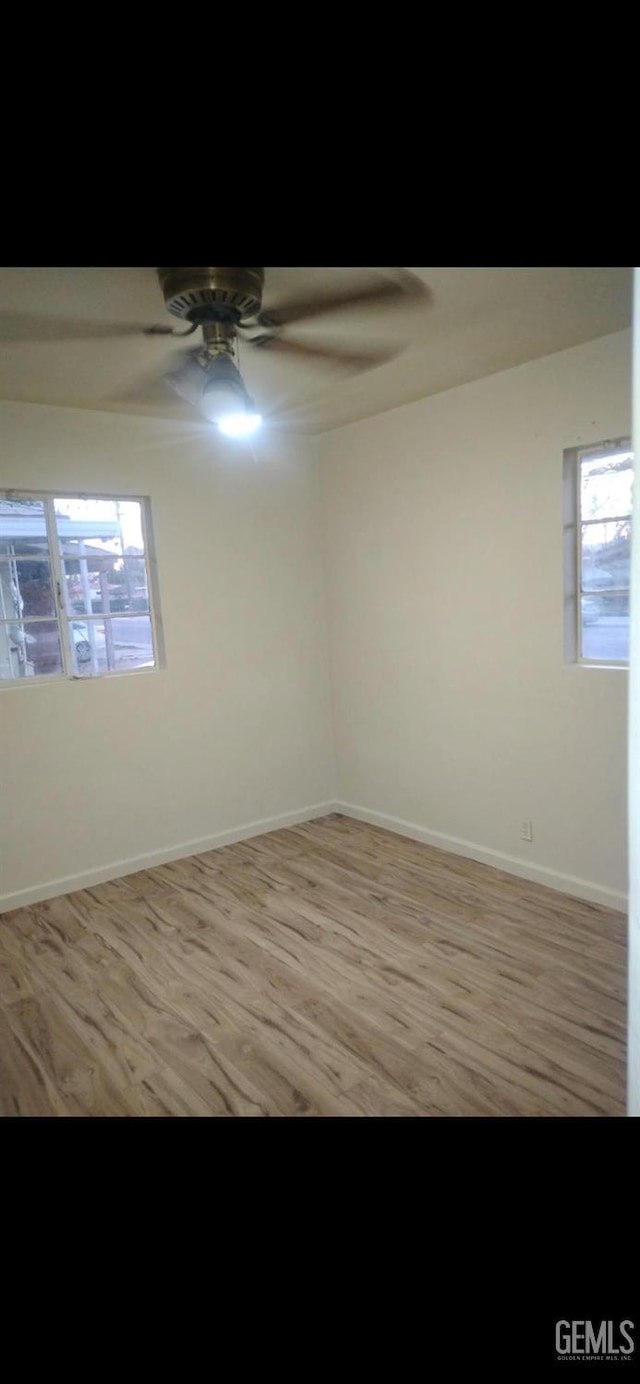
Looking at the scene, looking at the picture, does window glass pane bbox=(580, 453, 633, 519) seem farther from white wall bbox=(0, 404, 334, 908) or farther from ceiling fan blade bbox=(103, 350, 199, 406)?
white wall bbox=(0, 404, 334, 908)

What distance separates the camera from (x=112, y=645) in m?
3.69

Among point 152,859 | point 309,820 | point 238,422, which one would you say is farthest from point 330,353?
point 309,820

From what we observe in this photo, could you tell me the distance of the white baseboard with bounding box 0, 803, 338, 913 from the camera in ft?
11.3

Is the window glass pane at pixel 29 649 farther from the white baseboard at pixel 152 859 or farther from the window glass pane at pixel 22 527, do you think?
the white baseboard at pixel 152 859

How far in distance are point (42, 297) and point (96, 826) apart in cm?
258

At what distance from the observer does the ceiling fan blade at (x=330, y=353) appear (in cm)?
237

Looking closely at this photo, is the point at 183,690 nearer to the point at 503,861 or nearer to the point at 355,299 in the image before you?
the point at 503,861

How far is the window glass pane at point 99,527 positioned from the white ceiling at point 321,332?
486 millimetres

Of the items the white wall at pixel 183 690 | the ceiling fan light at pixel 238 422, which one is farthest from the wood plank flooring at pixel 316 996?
the ceiling fan light at pixel 238 422

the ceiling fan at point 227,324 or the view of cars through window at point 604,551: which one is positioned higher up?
the ceiling fan at point 227,324

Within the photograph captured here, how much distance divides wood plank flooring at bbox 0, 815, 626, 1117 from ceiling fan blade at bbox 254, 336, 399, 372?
2.39 meters

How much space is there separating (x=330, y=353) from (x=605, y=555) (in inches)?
57.7
